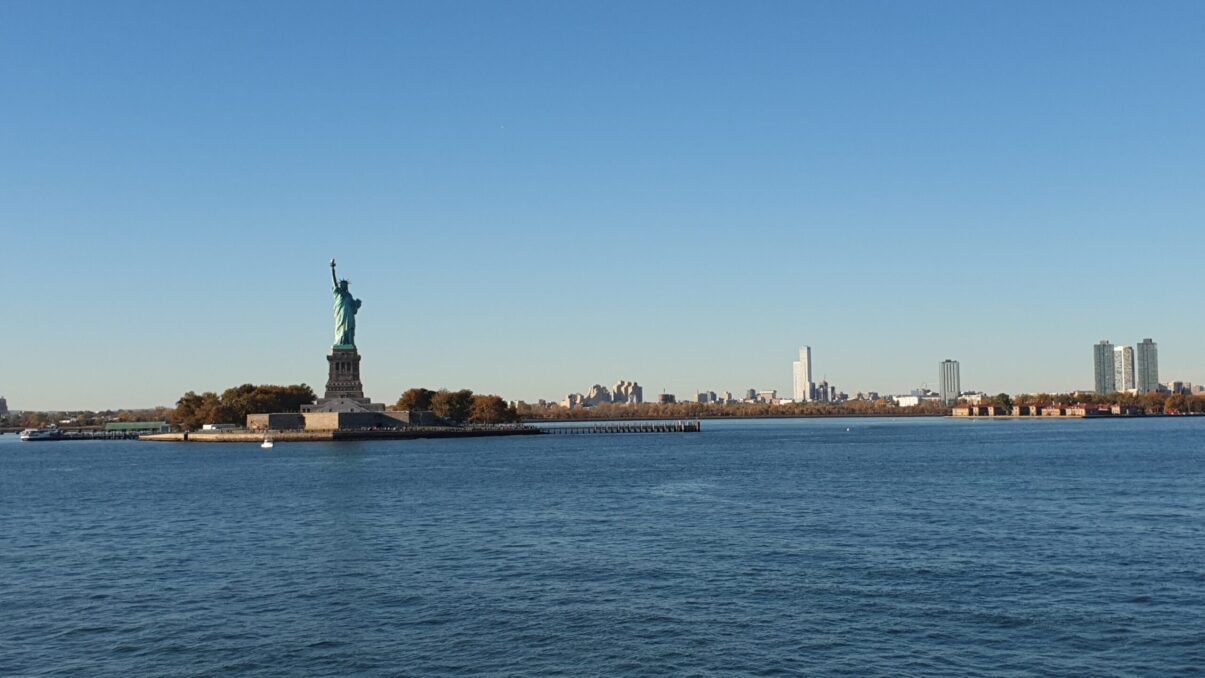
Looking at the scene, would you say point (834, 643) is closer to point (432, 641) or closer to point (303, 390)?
point (432, 641)

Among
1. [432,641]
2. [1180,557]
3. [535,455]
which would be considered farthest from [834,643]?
[535,455]

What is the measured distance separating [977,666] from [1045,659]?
154cm

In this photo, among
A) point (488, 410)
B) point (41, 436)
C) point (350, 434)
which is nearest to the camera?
point (350, 434)

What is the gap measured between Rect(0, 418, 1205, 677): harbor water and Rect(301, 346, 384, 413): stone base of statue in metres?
72.9

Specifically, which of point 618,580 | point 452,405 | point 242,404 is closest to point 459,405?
point 452,405

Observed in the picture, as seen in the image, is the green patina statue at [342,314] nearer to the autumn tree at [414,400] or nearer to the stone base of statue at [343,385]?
the stone base of statue at [343,385]

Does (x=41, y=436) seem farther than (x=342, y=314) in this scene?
Yes

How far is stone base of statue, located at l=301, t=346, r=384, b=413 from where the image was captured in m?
134

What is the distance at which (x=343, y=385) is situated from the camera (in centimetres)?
13650

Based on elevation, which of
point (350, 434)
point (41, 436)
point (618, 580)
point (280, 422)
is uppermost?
point (280, 422)

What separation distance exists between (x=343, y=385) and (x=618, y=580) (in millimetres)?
111590

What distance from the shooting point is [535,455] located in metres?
101

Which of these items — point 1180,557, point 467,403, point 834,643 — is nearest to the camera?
point 834,643

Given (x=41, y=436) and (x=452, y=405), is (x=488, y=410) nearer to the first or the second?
(x=452, y=405)
